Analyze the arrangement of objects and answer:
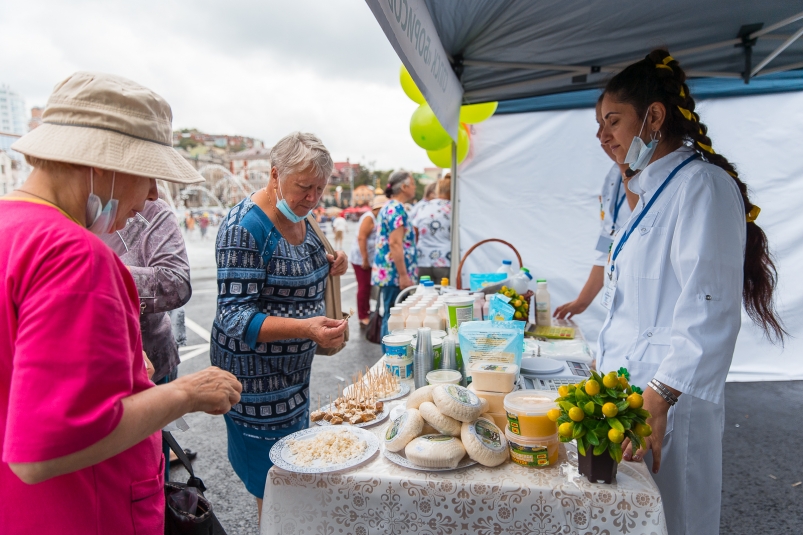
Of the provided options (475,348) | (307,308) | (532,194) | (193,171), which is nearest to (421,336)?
(475,348)

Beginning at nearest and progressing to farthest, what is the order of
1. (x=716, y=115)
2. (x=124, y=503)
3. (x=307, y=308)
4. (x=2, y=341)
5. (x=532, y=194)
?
(x=2, y=341), (x=124, y=503), (x=307, y=308), (x=716, y=115), (x=532, y=194)

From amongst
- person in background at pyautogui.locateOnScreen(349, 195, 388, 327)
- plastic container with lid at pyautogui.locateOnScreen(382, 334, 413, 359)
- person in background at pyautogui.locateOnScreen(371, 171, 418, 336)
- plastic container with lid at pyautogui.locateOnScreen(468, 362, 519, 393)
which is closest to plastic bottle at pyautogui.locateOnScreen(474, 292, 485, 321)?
plastic container with lid at pyautogui.locateOnScreen(382, 334, 413, 359)

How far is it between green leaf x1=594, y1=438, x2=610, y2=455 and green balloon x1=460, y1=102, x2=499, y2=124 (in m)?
4.27

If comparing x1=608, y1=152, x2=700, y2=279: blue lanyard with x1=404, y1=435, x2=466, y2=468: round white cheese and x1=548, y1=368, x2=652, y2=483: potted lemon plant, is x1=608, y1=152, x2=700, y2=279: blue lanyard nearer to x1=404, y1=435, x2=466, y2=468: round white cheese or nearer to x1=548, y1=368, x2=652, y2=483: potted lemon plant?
x1=548, y1=368, x2=652, y2=483: potted lemon plant

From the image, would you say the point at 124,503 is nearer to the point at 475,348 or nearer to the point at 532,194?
the point at 475,348

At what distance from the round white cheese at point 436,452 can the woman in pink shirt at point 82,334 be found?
0.52 m

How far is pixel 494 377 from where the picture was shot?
59.5 inches

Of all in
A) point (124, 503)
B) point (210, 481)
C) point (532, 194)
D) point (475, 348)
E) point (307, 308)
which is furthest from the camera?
point (532, 194)

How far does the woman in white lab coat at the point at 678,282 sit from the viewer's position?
143 centimetres

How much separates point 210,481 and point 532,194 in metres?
4.09

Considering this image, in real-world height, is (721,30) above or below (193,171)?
above

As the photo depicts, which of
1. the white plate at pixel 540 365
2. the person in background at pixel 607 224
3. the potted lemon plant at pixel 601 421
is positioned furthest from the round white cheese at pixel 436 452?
the person in background at pixel 607 224

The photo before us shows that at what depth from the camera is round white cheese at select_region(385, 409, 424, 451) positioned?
138 centimetres

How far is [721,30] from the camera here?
319cm
